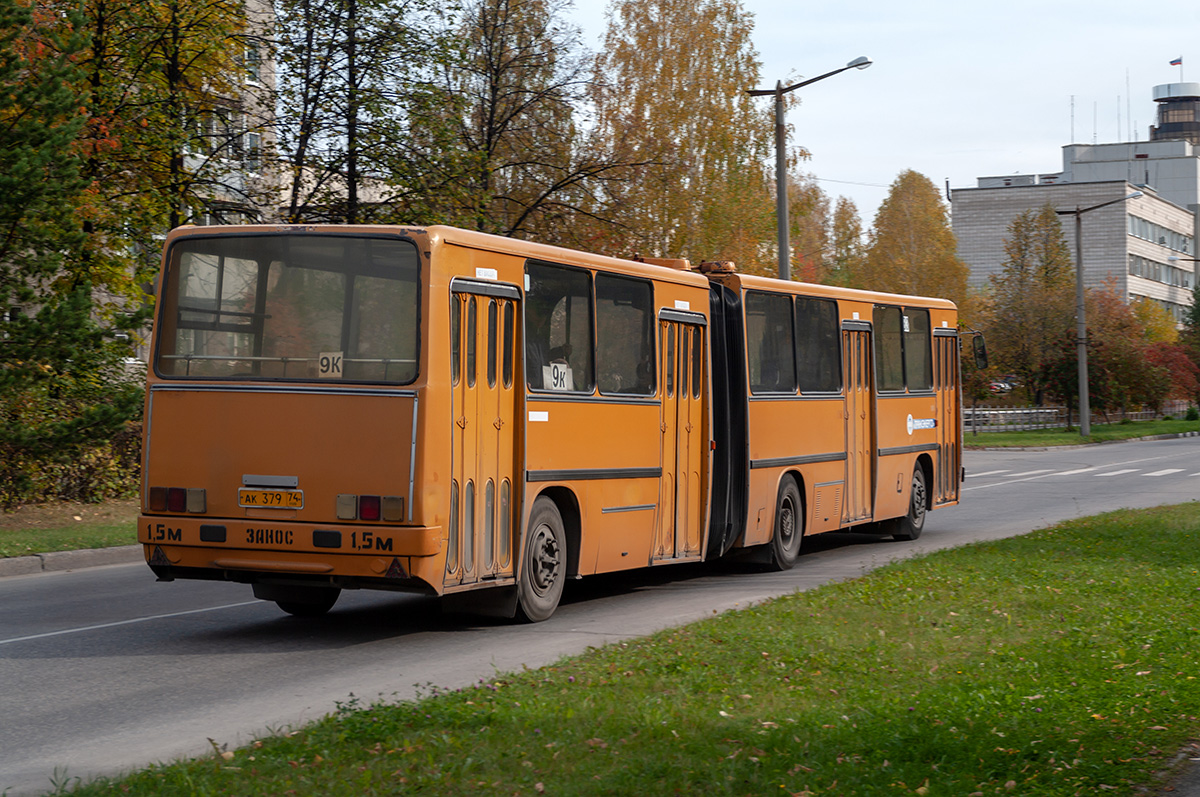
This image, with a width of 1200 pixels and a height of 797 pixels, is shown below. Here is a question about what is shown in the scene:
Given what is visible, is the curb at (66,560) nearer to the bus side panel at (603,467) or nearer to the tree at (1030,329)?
the bus side panel at (603,467)

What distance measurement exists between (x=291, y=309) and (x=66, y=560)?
6.69 meters

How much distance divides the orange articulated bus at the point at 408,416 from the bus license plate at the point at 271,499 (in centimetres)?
1

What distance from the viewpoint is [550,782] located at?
18.9 feet

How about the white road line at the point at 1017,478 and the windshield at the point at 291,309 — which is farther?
the white road line at the point at 1017,478

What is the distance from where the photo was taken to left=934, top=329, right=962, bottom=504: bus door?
66.5 feet

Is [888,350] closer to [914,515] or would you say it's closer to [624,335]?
Result: [914,515]

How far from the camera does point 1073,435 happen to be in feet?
186

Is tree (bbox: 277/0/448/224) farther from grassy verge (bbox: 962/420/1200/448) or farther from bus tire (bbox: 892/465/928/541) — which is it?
grassy verge (bbox: 962/420/1200/448)

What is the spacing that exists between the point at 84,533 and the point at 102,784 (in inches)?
484

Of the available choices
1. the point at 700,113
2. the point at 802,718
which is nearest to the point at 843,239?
the point at 700,113

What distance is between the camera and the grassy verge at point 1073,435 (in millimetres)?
50344

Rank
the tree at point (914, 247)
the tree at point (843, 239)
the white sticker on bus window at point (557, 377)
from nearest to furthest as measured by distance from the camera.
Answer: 1. the white sticker on bus window at point (557, 377)
2. the tree at point (914, 247)
3. the tree at point (843, 239)

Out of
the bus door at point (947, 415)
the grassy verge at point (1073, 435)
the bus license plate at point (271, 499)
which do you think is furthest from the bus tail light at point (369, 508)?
the grassy verge at point (1073, 435)

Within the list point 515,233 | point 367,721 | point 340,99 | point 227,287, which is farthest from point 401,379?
→ point 515,233
